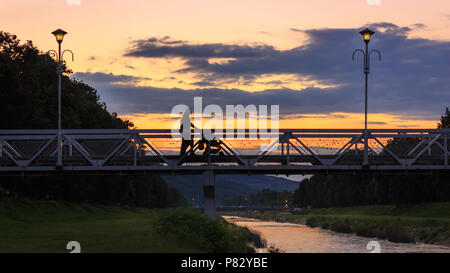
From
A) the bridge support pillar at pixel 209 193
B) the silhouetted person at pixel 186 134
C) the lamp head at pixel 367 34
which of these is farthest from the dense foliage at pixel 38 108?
the lamp head at pixel 367 34

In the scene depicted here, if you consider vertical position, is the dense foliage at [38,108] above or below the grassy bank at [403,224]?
above

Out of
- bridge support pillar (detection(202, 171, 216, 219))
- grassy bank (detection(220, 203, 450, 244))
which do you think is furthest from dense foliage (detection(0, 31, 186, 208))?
grassy bank (detection(220, 203, 450, 244))

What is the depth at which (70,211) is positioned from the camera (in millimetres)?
78000

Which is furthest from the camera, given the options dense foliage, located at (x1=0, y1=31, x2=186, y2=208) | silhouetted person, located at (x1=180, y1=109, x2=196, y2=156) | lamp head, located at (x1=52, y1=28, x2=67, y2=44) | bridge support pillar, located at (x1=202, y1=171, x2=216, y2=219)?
dense foliage, located at (x1=0, y1=31, x2=186, y2=208)

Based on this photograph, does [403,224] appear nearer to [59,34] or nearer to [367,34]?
[367,34]

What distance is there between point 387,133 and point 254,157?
9773 millimetres

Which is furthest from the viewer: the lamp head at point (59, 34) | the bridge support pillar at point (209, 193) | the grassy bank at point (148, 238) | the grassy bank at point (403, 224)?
the grassy bank at point (403, 224)

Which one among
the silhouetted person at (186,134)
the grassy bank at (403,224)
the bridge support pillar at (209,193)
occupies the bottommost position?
the grassy bank at (403,224)

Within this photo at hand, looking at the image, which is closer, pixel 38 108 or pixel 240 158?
pixel 240 158

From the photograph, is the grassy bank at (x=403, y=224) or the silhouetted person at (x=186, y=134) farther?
the grassy bank at (x=403, y=224)

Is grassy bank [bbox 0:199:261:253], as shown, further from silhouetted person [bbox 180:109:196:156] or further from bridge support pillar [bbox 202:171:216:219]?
silhouetted person [bbox 180:109:196:156]

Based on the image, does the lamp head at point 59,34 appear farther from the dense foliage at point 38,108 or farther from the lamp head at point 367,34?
the dense foliage at point 38,108

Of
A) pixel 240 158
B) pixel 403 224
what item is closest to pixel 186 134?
pixel 240 158

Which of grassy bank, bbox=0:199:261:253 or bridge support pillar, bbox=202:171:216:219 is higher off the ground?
bridge support pillar, bbox=202:171:216:219
